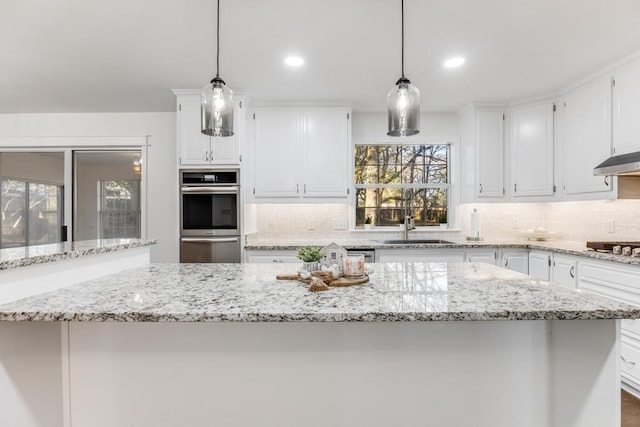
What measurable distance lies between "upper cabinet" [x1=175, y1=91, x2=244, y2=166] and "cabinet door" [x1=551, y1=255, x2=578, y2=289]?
3.17 metres

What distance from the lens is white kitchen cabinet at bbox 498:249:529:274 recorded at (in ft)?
11.1

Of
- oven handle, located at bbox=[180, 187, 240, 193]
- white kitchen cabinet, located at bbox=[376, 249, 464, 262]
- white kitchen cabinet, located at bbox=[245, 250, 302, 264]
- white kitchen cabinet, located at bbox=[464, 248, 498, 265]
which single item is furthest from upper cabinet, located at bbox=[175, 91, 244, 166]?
white kitchen cabinet, located at bbox=[464, 248, 498, 265]

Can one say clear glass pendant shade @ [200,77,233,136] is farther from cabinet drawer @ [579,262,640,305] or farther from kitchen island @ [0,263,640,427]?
cabinet drawer @ [579,262,640,305]

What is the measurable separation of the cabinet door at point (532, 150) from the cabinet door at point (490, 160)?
0.14 m

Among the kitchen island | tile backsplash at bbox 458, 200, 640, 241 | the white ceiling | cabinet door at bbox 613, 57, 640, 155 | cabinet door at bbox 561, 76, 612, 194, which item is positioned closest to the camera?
the kitchen island

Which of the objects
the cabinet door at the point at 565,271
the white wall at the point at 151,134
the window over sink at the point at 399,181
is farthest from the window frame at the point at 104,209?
the cabinet door at the point at 565,271

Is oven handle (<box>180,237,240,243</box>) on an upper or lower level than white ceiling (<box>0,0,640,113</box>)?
lower

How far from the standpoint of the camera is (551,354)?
53.4 inches

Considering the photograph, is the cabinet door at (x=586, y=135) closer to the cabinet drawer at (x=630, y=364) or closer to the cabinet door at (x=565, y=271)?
the cabinet door at (x=565, y=271)

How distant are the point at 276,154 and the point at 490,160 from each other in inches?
94.0

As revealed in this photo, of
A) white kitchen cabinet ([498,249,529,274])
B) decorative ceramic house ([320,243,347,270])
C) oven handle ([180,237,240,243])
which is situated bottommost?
white kitchen cabinet ([498,249,529,274])

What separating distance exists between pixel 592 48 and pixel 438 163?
6.19 ft

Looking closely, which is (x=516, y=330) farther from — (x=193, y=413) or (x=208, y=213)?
(x=208, y=213)

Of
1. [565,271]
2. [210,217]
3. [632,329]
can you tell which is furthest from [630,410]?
[210,217]
